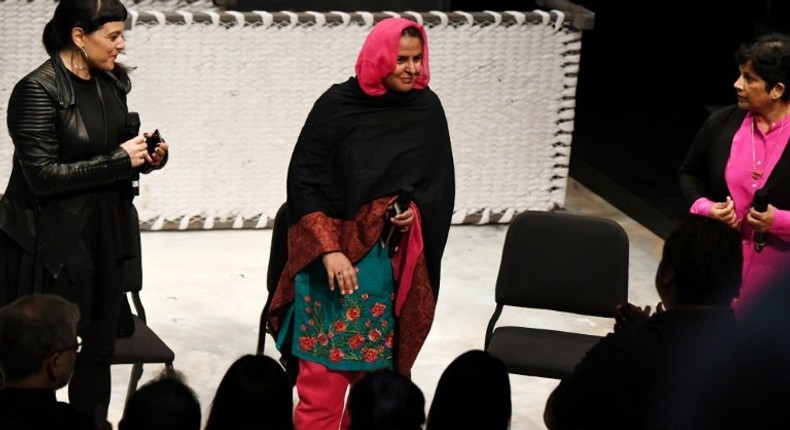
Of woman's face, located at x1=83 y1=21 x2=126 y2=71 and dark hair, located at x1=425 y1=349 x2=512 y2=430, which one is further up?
woman's face, located at x1=83 y1=21 x2=126 y2=71

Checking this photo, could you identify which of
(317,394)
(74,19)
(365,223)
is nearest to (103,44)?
(74,19)

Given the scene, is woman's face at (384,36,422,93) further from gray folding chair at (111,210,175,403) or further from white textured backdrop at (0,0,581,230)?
white textured backdrop at (0,0,581,230)

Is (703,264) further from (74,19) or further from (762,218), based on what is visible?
(74,19)

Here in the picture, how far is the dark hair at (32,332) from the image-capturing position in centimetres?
366

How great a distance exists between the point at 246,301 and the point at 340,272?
2.07 metres

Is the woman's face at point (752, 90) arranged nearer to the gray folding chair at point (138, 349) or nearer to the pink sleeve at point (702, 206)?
the pink sleeve at point (702, 206)

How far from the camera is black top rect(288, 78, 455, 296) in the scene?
4812mm

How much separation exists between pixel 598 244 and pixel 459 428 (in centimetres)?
222

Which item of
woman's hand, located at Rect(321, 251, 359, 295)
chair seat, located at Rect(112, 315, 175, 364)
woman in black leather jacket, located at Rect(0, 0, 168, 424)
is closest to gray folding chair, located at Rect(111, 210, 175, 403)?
chair seat, located at Rect(112, 315, 175, 364)

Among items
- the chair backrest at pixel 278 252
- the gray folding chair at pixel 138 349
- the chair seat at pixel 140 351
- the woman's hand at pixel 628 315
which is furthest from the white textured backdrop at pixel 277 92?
the woman's hand at pixel 628 315

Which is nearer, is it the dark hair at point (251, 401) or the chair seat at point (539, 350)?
the dark hair at point (251, 401)

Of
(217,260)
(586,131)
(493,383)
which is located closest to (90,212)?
(493,383)

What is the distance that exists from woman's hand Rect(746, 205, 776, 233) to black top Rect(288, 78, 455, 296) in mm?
1061

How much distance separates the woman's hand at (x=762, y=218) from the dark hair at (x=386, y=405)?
1.94 m
